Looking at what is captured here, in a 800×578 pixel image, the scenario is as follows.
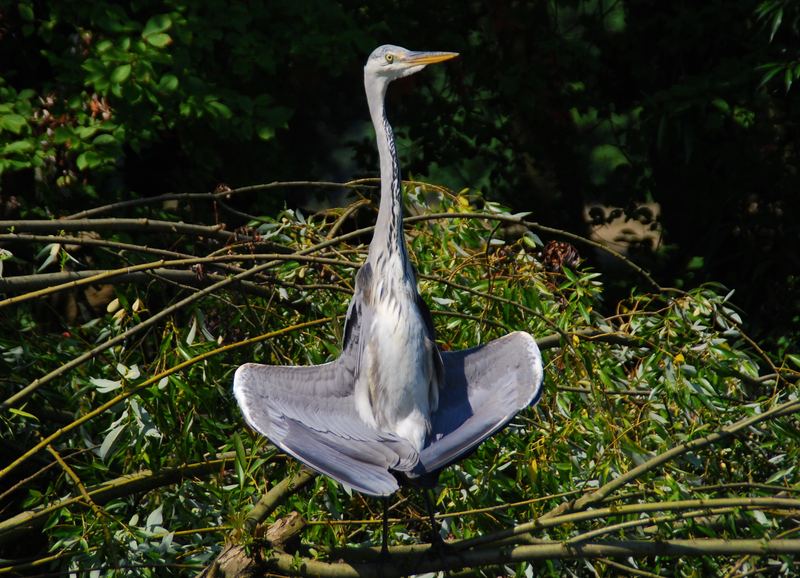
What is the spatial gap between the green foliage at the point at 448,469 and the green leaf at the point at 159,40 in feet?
3.98

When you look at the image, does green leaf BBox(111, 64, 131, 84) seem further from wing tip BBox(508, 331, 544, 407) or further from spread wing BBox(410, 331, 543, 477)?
wing tip BBox(508, 331, 544, 407)

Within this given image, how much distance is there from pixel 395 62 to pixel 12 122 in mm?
1874

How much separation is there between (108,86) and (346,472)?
266cm

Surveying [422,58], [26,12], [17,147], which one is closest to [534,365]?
[422,58]

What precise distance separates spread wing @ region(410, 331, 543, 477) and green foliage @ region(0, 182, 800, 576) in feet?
0.37

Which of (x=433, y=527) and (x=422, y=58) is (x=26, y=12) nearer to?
(x=422, y=58)

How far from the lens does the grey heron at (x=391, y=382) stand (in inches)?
124

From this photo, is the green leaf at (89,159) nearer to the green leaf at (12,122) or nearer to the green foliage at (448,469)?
the green leaf at (12,122)

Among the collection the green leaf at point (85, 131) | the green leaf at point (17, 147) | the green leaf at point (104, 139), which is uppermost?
the green leaf at point (17, 147)

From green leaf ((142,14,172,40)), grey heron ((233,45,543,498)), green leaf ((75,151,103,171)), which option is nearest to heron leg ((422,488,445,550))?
grey heron ((233,45,543,498))

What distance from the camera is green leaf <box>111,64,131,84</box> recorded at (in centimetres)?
480

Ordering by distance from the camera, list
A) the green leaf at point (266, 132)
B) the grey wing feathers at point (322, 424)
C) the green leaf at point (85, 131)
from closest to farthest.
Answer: the grey wing feathers at point (322, 424) → the green leaf at point (85, 131) → the green leaf at point (266, 132)

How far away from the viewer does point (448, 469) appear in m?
3.43

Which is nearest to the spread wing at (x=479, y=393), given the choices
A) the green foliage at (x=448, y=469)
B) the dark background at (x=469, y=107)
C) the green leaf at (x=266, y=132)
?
the green foliage at (x=448, y=469)
